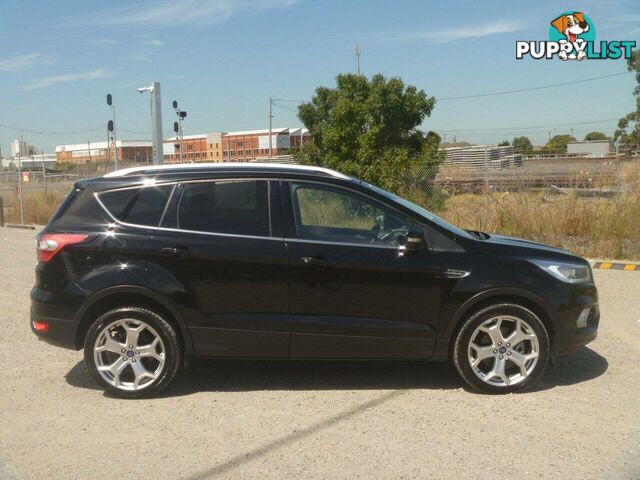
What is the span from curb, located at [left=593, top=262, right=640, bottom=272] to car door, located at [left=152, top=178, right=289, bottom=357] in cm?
783

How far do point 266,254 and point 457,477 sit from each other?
2.20 meters

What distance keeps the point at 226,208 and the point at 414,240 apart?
151 cm

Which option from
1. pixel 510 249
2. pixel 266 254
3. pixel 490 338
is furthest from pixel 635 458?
pixel 266 254

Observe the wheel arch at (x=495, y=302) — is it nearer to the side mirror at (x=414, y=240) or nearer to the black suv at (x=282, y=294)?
the black suv at (x=282, y=294)

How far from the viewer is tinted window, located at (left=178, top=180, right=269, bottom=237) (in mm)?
5414

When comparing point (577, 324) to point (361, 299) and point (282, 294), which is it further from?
point (282, 294)

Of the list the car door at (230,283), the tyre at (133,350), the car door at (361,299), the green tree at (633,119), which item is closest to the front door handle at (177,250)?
the car door at (230,283)

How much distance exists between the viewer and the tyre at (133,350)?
530 cm

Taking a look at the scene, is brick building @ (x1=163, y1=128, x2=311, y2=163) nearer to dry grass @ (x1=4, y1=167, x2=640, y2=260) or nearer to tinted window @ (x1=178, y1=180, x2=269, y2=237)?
dry grass @ (x1=4, y1=167, x2=640, y2=260)

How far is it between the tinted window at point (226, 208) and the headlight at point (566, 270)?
2.20m

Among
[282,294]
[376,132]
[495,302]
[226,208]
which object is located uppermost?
[376,132]

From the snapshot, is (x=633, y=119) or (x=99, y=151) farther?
(x=99, y=151)

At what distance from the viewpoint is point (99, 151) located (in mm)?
85312

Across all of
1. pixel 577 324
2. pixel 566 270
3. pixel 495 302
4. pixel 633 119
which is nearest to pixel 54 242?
pixel 495 302
